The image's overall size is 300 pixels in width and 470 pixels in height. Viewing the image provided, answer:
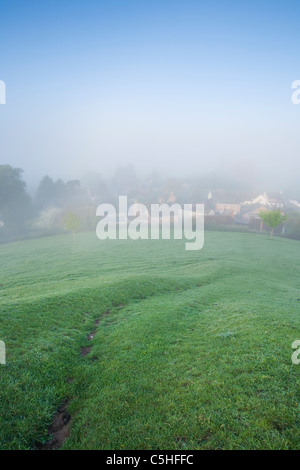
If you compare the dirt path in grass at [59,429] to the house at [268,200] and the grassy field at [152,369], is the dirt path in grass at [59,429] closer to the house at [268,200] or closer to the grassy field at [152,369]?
the grassy field at [152,369]

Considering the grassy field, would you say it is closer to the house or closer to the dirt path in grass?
the dirt path in grass

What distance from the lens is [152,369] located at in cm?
1084

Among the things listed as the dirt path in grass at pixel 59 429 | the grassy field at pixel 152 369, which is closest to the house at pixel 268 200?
the grassy field at pixel 152 369

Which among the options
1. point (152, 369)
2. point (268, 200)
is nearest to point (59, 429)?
point (152, 369)

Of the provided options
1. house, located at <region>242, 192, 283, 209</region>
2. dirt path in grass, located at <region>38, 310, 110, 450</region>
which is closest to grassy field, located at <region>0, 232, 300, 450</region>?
dirt path in grass, located at <region>38, 310, 110, 450</region>

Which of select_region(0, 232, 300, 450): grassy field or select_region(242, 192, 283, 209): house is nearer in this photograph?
select_region(0, 232, 300, 450): grassy field

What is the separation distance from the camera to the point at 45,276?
1298 inches

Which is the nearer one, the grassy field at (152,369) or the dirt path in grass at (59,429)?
the grassy field at (152,369)

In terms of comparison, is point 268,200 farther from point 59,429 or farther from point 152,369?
point 59,429

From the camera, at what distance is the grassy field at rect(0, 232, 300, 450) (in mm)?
7508

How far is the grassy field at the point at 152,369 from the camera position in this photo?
7.51m

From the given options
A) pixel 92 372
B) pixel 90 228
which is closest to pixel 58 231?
pixel 90 228

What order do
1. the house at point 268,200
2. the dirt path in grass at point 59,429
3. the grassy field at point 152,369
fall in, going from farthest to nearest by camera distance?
the house at point 268,200 < the dirt path in grass at point 59,429 < the grassy field at point 152,369

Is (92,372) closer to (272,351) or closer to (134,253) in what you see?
(272,351)
